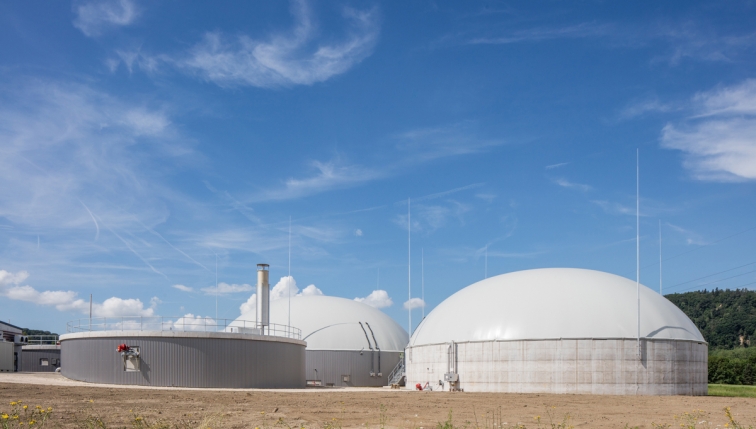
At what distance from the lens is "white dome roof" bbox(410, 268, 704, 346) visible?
3775cm

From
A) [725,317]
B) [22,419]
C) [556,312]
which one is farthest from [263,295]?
[725,317]

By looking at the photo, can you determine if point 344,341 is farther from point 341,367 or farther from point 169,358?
point 169,358

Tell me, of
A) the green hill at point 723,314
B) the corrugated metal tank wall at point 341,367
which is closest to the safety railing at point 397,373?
the corrugated metal tank wall at point 341,367

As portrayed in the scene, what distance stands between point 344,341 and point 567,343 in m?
20.6

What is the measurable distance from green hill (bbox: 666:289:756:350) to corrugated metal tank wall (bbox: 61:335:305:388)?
351ft

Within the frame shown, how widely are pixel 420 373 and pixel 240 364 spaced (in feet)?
39.0

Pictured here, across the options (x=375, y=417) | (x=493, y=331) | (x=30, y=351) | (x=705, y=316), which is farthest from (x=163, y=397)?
(x=705, y=316)

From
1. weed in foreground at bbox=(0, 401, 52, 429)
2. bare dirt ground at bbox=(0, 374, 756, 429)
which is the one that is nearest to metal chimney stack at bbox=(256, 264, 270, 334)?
bare dirt ground at bbox=(0, 374, 756, 429)

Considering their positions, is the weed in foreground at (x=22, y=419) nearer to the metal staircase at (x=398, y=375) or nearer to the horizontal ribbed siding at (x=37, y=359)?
the metal staircase at (x=398, y=375)

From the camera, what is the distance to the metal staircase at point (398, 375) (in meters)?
49.2

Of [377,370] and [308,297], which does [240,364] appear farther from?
[308,297]

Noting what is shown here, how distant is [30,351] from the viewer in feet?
176

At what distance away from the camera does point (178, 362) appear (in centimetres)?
3619

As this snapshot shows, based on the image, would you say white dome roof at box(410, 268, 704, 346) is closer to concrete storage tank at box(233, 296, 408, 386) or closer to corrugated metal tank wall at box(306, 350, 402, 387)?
corrugated metal tank wall at box(306, 350, 402, 387)
